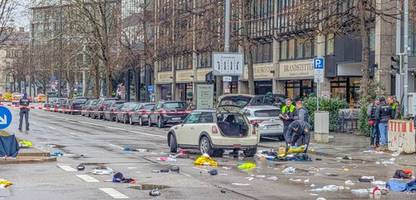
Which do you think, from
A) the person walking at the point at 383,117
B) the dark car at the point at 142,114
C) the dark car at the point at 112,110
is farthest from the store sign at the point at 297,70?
the person walking at the point at 383,117

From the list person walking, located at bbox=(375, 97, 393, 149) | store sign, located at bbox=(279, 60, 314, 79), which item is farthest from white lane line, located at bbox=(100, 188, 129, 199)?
store sign, located at bbox=(279, 60, 314, 79)

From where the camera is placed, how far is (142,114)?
4394cm

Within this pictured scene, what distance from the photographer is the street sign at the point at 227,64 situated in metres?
31.5

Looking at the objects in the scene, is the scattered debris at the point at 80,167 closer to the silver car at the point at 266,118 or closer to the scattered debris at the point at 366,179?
the scattered debris at the point at 366,179

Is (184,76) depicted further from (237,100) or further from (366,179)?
(366,179)

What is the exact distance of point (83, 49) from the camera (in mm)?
68000

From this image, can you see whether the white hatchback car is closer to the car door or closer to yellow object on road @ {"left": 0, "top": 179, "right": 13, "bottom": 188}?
the car door

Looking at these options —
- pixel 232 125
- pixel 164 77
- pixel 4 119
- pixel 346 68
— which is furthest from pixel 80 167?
pixel 164 77

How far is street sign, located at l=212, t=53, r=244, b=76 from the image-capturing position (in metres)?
31.5

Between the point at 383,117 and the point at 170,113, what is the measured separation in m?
17.7

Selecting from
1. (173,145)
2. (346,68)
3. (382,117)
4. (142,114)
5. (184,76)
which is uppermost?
(184,76)

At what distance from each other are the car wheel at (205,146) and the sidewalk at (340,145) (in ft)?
13.5

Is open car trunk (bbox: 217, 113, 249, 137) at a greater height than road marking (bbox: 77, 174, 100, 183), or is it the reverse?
open car trunk (bbox: 217, 113, 249, 137)

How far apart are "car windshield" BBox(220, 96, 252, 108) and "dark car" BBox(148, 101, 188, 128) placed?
6382 millimetres
